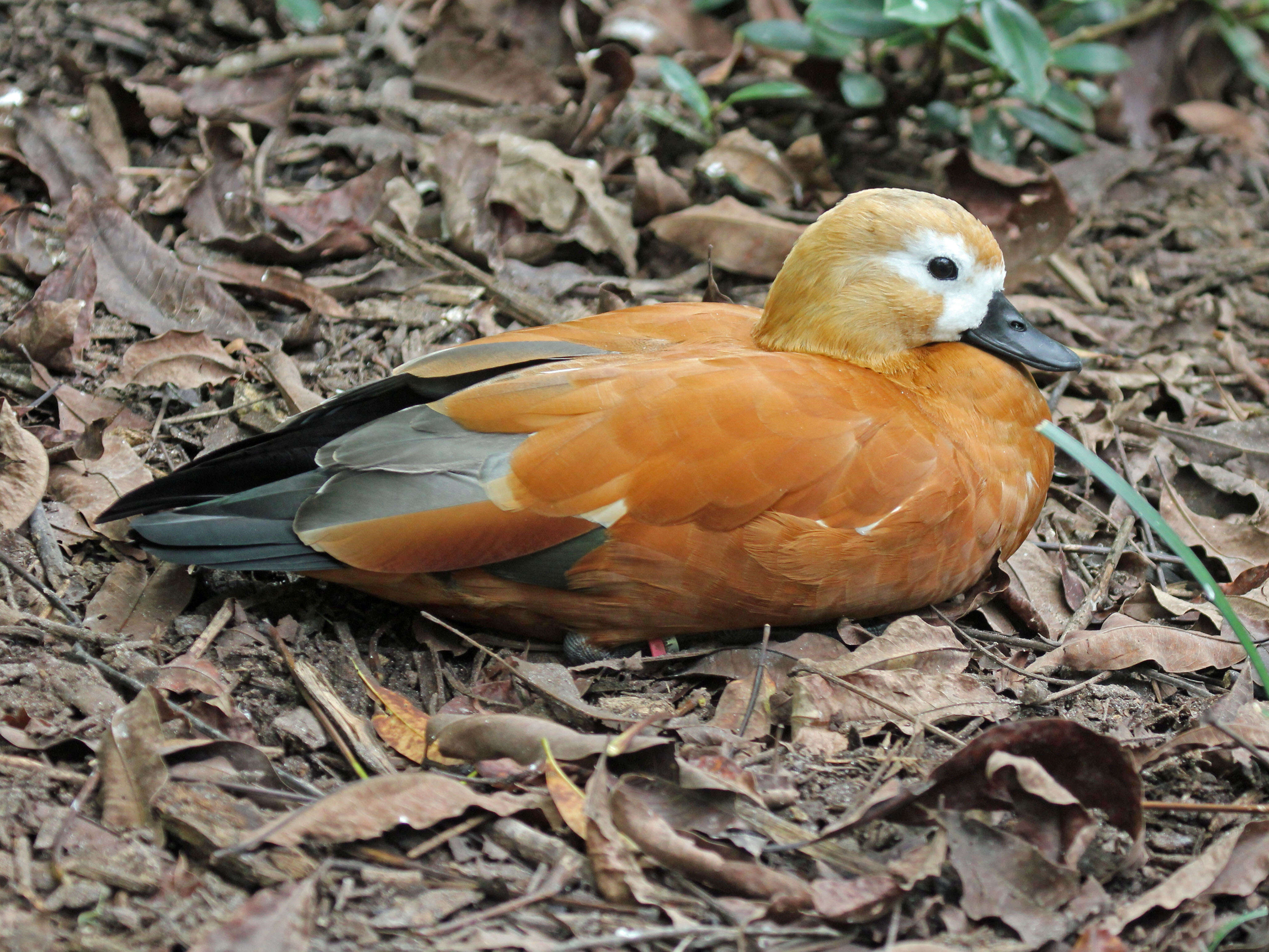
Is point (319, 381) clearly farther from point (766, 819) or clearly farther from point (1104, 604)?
point (1104, 604)

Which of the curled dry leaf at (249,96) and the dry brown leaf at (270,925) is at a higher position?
the curled dry leaf at (249,96)

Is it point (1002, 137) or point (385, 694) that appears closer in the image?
point (385, 694)

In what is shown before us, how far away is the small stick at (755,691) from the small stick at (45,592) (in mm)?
1579

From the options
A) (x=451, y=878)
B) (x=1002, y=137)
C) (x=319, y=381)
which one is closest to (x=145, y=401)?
(x=319, y=381)

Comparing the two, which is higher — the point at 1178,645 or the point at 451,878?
the point at 451,878

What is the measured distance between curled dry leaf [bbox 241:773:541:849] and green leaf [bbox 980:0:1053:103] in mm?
3338

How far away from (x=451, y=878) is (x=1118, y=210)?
13.9ft

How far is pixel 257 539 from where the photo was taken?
283cm

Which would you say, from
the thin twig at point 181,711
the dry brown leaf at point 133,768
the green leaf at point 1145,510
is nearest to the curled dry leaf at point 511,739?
the thin twig at point 181,711

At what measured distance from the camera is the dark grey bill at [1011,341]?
3309 millimetres

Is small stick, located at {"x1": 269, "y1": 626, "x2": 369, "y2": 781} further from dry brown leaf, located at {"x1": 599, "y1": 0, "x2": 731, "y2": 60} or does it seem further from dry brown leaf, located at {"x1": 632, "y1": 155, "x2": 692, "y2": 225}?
dry brown leaf, located at {"x1": 599, "y1": 0, "x2": 731, "y2": 60}

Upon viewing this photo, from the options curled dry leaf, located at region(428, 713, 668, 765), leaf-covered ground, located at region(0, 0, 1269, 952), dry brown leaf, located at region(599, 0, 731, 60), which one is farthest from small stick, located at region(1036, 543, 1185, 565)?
dry brown leaf, located at region(599, 0, 731, 60)

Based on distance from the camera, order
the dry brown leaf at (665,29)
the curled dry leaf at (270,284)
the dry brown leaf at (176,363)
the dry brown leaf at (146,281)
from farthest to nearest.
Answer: the dry brown leaf at (665,29) → the curled dry leaf at (270,284) → the dry brown leaf at (146,281) → the dry brown leaf at (176,363)

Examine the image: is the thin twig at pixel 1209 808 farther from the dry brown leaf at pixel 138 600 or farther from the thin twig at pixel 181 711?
the dry brown leaf at pixel 138 600
